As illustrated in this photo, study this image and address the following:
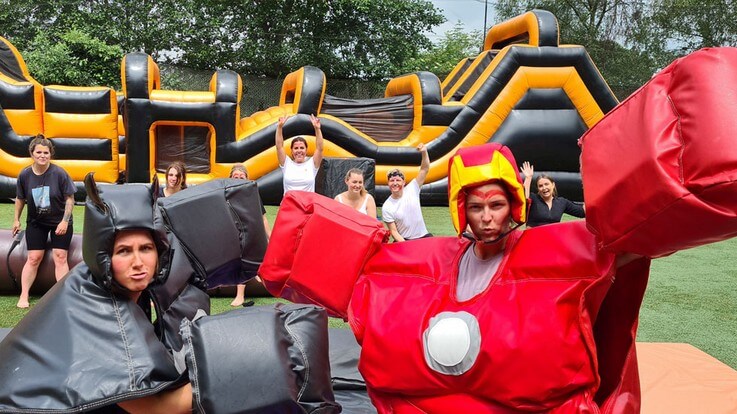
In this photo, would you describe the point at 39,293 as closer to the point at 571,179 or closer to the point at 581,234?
the point at 581,234

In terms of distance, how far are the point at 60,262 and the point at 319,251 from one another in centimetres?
363

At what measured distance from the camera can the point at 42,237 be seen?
202 inches

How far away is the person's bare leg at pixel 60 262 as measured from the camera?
5137mm

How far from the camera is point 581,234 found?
194 centimetres

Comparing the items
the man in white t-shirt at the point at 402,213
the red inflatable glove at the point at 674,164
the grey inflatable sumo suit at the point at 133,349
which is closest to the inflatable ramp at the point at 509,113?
the man in white t-shirt at the point at 402,213

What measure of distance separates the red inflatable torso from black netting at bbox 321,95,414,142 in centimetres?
877

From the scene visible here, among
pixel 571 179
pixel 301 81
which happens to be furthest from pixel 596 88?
pixel 301 81

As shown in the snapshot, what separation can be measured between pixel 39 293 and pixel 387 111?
6.84 metres

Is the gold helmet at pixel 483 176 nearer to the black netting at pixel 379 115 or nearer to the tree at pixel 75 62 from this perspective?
the black netting at pixel 379 115

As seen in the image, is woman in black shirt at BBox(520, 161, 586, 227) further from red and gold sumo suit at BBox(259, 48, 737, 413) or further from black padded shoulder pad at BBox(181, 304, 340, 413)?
black padded shoulder pad at BBox(181, 304, 340, 413)

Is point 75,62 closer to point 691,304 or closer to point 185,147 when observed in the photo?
point 185,147

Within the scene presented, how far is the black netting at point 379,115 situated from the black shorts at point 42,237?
20.3ft

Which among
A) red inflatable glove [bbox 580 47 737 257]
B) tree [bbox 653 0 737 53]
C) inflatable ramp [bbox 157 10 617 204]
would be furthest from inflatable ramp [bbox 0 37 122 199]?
tree [bbox 653 0 737 53]

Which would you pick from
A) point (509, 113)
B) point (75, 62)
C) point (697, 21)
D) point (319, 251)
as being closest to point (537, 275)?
point (319, 251)
